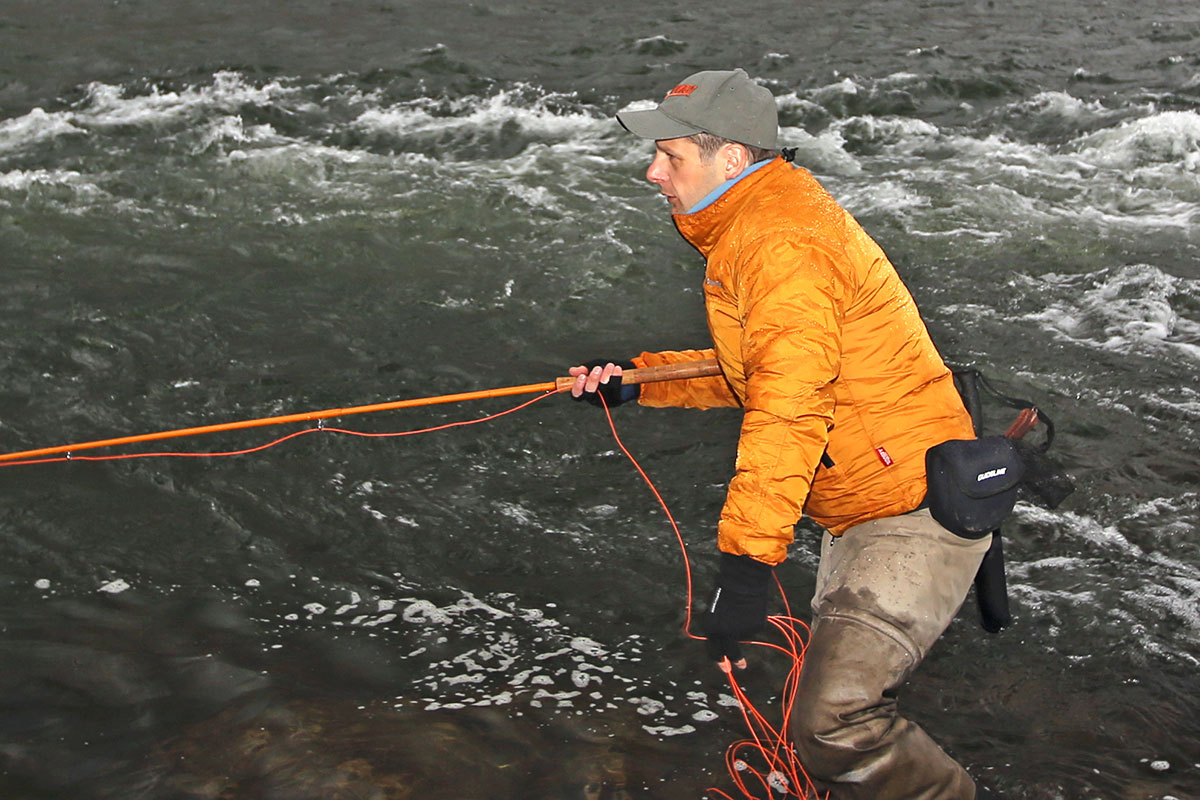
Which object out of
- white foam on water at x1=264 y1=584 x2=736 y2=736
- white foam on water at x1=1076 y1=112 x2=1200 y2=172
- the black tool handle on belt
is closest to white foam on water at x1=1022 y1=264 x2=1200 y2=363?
white foam on water at x1=1076 y1=112 x2=1200 y2=172

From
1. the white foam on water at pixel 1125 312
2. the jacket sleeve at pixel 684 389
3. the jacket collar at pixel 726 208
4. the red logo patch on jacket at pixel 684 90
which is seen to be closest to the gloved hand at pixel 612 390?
the jacket sleeve at pixel 684 389

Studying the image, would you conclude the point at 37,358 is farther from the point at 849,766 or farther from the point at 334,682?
the point at 849,766

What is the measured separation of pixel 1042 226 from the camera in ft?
31.1

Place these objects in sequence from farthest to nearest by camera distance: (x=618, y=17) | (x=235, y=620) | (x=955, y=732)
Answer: (x=618, y=17) → (x=235, y=620) → (x=955, y=732)

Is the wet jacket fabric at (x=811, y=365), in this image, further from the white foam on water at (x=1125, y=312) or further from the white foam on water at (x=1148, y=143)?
the white foam on water at (x=1148, y=143)

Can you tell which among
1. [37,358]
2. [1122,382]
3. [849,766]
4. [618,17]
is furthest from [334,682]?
[618,17]

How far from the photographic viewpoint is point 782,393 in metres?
3.34

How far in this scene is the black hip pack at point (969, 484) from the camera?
11.8 ft

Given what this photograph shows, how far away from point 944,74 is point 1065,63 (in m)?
1.54

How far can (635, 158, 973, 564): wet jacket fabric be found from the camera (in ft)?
11.0

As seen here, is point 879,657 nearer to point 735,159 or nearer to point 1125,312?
point 735,159

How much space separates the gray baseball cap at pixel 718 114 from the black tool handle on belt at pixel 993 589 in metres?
1.52

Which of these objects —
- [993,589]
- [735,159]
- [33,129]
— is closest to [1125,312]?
[993,589]

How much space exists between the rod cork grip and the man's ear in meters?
0.77
